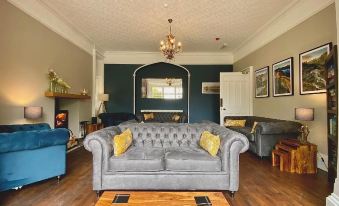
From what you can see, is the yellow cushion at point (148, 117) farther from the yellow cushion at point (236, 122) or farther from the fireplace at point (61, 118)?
the yellow cushion at point (236, 122)

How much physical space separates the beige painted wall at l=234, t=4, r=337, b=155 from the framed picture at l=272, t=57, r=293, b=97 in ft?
0.37

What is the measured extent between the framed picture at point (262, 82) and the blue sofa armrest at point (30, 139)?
5.13m

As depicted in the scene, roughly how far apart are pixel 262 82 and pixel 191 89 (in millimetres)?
3154

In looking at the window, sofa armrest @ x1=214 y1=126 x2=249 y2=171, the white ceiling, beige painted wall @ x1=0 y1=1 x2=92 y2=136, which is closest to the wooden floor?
sofa armrest @ x1=214 y1=126 x2=249 y2=171

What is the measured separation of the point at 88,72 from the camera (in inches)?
289

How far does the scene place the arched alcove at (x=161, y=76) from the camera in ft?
30.1

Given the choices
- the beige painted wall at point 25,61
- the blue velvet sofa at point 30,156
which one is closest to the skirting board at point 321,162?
the blue velvet sofa at point 30,156

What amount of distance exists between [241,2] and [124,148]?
359 centimetres

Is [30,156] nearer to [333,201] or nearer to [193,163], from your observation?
[193,163]

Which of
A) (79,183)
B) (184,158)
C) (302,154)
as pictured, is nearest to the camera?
(184,158)

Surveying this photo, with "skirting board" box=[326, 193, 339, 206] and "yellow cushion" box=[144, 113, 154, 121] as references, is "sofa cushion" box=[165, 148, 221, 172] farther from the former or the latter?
"yellow cushion" box=[144, 113, 154, 121]

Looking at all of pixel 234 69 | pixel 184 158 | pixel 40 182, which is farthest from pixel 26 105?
pixel 234 69

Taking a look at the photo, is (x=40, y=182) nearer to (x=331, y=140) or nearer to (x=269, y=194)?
(x=269, y=194)

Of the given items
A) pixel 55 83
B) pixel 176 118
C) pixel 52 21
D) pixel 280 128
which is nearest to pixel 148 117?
pixel 176 118
